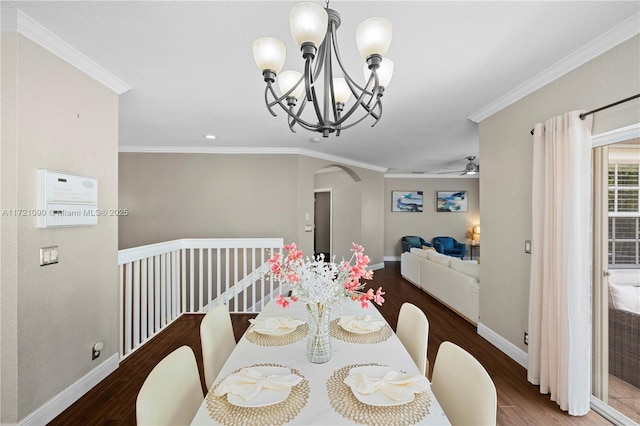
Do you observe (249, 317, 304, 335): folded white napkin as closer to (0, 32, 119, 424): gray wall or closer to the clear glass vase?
the clear glass vase

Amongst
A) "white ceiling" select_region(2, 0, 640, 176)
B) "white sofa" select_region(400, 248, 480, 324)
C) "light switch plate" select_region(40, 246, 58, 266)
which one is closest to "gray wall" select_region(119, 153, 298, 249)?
"white ceiling" select_region(2, 0, 640, 176)

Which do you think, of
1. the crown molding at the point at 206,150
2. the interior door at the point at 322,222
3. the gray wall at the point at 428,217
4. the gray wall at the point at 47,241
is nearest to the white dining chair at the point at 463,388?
the gray wall at the point at 47,241

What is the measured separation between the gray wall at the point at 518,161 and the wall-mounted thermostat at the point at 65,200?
352 cm

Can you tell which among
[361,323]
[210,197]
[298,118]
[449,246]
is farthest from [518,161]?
[449,246]

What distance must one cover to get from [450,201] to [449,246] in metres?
1.37

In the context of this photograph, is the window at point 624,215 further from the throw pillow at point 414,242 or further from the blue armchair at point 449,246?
the throw pillow at point 414,242

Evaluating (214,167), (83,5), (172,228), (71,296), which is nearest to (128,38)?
(83,5)

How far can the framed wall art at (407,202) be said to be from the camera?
842 cm

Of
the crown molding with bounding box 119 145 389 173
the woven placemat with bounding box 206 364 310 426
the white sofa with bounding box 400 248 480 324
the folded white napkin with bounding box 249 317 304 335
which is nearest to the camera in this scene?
the woven placemat with bounding box 206 364 310 426

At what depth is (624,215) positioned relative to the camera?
2002 mm

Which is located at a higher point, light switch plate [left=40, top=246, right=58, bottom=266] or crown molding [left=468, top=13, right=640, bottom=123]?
crown molding [left=468, top=13, right=640, bottom=123]

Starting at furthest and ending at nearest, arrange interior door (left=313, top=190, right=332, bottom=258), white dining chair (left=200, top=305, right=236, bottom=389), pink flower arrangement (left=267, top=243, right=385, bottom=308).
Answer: interior door (left=313, top=190, right=332, bottom=258) < white dining chair (left=200, top=305, right=236, bottom=389) < pink flower arrangement (left=267, top=243, right=385, bottom=308)

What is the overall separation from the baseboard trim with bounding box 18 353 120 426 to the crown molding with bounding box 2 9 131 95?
2260mm

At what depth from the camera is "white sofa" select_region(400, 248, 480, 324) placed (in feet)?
11.9
